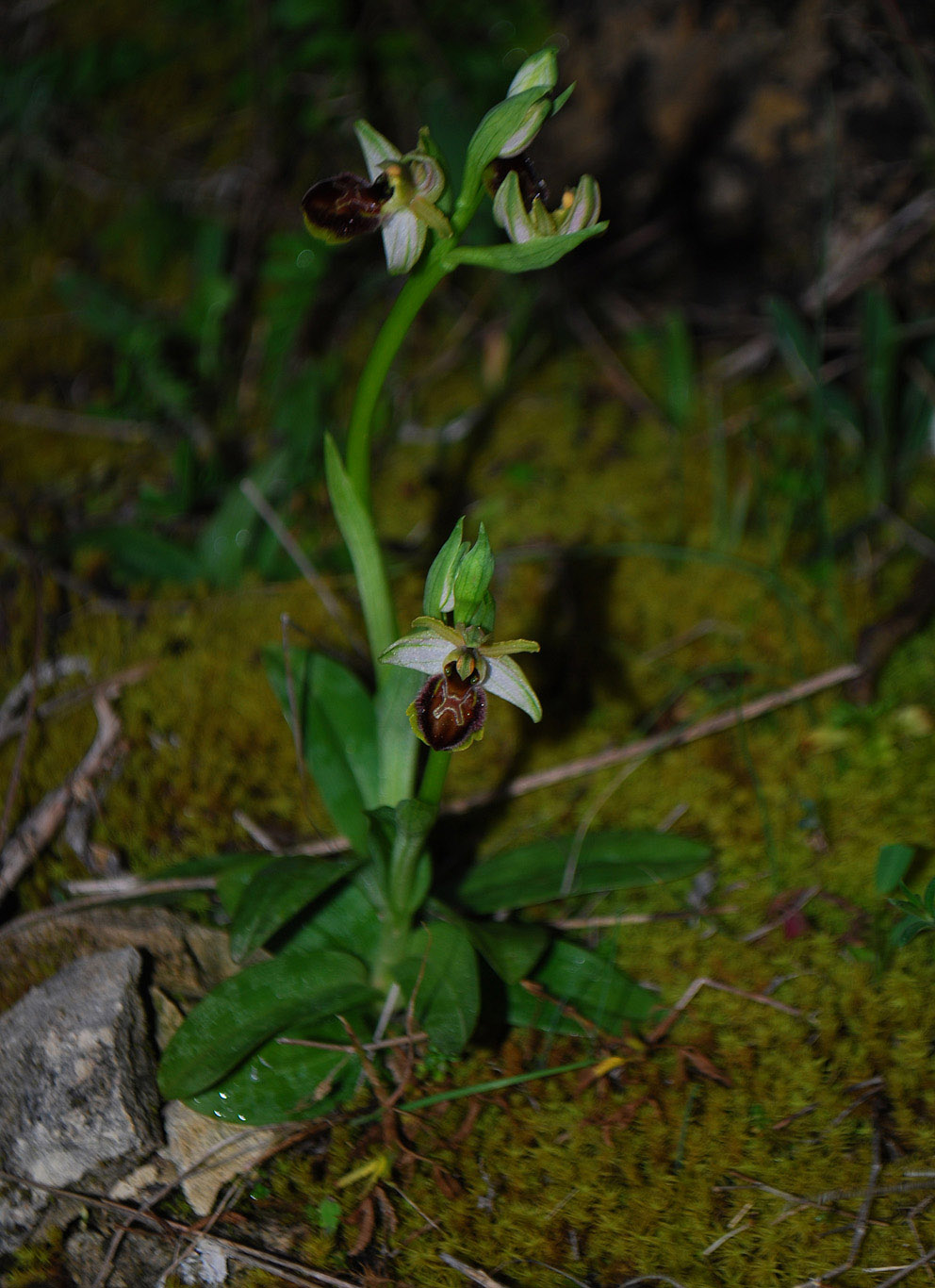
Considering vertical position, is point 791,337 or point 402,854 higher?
point 402,854

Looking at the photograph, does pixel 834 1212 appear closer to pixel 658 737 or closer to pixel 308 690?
pixel 658 737

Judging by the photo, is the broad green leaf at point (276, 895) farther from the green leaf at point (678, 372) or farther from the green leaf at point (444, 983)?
the green leaf at point (678, 372)

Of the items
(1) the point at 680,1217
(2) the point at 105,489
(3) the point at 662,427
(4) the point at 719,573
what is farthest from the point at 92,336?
(1) the point at 680,1217

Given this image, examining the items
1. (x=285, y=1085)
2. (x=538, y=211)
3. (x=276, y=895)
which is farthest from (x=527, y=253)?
(x=285, y=1085)

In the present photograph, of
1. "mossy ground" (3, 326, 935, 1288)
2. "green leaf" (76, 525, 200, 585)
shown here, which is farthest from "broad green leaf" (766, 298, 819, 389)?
"green leaf" (76, 525, 200, 585)

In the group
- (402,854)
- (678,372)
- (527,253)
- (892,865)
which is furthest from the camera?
(678,372)

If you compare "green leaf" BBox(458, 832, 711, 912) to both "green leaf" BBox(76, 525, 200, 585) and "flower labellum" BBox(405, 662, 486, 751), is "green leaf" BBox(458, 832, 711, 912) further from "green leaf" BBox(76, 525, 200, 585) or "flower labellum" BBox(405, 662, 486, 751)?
"green leaf" BBox(76, 525, 200, 585)

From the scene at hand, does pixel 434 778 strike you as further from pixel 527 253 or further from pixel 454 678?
pixel 527 253

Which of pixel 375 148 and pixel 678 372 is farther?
pixel 678 372

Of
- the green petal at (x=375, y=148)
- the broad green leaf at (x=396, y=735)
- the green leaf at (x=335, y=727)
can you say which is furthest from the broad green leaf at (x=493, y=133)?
the green leaf at (x=335, y=727)
